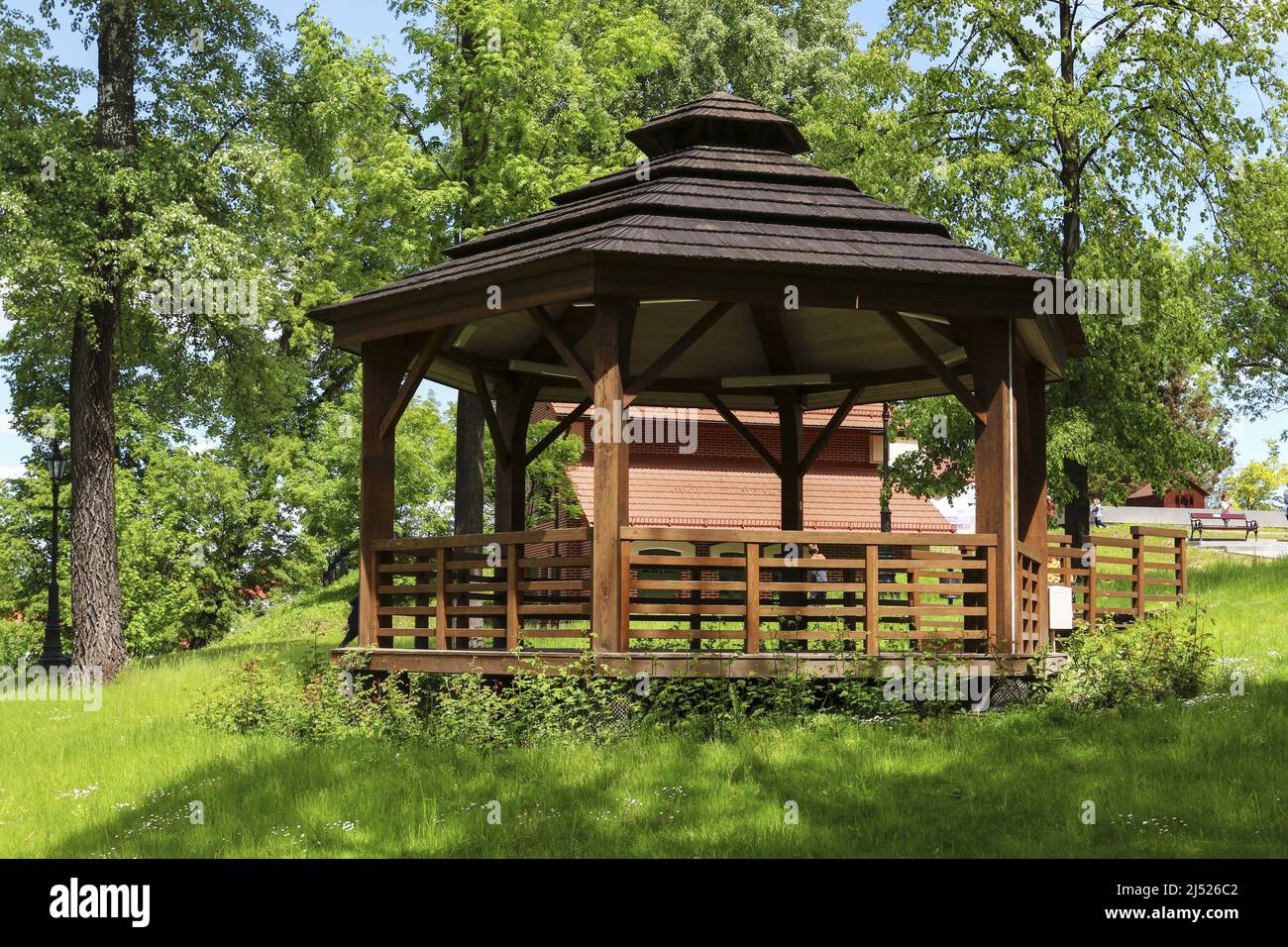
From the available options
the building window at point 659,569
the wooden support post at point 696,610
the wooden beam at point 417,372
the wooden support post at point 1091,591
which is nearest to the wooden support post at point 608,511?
the wooden support post at point 696,610

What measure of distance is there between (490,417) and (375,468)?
225cm

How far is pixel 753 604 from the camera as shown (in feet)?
40.3

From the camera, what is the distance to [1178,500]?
81562 mm

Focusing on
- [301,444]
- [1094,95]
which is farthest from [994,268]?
[301,444]

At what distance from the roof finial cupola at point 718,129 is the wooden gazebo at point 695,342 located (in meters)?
0.03

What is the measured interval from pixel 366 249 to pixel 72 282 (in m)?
5.87

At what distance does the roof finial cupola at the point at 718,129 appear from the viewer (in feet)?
53.3

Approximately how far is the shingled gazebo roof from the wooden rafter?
18cm

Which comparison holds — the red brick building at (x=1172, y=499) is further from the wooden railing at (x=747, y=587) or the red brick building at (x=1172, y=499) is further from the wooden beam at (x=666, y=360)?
the wooden beam at (x=666, y=360)
